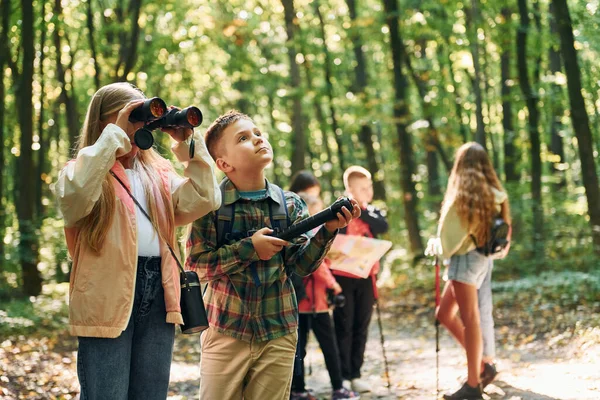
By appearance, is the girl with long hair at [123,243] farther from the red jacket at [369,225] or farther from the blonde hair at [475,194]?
the red jacket at [369,225]

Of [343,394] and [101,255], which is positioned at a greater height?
[101,255]

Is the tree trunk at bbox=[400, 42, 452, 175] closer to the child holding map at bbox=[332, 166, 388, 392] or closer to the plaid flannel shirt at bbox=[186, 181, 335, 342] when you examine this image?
the child holding map at bbox=[332, 166, 388, 392]

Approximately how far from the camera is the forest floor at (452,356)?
23.7 ft

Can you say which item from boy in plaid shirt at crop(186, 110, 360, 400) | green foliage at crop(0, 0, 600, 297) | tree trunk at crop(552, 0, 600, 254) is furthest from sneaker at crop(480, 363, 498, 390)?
green foliage at crop(0, 0, 600, 297)

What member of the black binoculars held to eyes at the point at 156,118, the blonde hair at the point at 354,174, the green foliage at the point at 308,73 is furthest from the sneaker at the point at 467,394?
the green foliage at the point at 308,73

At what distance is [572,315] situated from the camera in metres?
10.5

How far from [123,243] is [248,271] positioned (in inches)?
36.1

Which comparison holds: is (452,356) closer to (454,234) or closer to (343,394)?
(343,394)

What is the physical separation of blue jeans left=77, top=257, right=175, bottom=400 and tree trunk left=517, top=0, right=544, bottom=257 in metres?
13.0

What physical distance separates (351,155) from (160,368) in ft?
102

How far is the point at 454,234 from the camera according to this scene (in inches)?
261

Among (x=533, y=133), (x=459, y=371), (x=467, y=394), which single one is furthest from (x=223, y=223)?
(x=533, y=133)

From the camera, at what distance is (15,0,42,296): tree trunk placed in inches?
539

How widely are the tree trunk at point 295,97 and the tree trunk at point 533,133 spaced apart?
17.3ft
